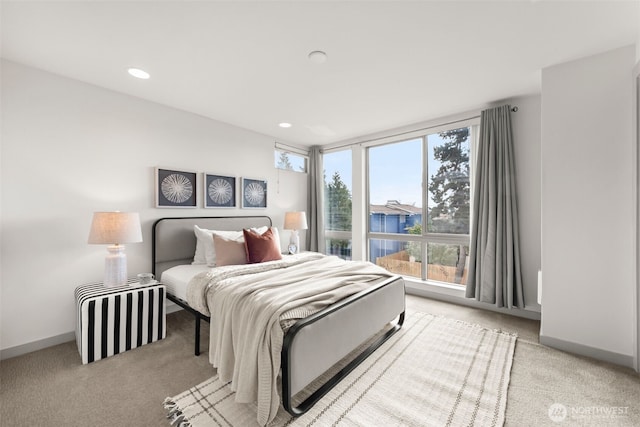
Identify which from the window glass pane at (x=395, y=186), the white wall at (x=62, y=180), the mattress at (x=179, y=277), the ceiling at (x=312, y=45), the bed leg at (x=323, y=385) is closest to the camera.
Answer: the bed leg at (x=323, y=385)

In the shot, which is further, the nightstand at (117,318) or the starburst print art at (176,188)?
the starburst print art at (176,188)

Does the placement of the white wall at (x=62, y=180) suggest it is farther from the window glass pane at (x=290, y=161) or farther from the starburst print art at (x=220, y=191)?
the window glass pane at (x=290, y=161)

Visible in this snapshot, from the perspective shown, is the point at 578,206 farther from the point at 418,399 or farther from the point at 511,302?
the point at 418,399

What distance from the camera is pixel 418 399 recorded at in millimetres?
1704

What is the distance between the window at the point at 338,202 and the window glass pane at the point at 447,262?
1443mm

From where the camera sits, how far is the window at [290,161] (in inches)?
180

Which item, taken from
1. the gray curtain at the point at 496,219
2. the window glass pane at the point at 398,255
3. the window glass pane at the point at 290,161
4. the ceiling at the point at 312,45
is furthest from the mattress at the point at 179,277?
the gray curtain at the point at 496,219

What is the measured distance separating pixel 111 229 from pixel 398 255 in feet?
12.1

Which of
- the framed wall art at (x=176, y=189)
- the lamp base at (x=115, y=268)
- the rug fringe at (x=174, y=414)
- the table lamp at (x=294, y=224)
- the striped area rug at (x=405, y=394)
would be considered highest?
the framed wall art at (x=176, y=189)

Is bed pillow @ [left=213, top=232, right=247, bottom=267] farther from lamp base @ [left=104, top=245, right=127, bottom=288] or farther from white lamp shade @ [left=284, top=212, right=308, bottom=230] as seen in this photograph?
white lamp shade @ [left=284, top=212, right=308, bottom=230]

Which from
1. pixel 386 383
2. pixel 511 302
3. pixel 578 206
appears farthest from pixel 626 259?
pixel 386 383

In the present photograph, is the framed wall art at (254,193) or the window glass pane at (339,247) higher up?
the framed wall art at (254,193)

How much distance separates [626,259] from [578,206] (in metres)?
0.51

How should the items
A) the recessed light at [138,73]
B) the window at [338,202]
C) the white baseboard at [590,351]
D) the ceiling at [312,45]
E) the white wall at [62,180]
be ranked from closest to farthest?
1. the ceiling at [312,45]
2. the white baseboard at [590,351]
3. the white wall at [62,180]
4. the recessed light at [138,73]
5. the window at [338,202]
